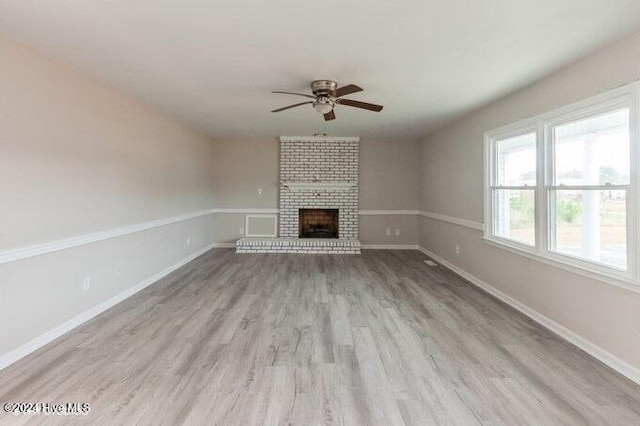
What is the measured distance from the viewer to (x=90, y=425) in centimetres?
169

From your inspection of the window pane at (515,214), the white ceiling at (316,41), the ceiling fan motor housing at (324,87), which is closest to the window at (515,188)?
the window pane at (515,214)

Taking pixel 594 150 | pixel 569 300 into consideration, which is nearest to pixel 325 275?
pixel 569 300

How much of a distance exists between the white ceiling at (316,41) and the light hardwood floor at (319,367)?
2.39m

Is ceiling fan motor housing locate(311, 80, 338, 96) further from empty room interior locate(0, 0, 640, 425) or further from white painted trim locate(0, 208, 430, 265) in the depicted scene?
white painted trim locate(0, 208, 430, 265)

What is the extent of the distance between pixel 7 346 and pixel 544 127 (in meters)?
4.93

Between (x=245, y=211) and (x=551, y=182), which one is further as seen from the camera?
(x=245, y=211)

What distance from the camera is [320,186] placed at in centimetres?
688

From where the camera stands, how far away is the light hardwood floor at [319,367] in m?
1.80

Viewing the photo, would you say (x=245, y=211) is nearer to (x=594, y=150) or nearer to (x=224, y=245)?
(x=224, y=245)

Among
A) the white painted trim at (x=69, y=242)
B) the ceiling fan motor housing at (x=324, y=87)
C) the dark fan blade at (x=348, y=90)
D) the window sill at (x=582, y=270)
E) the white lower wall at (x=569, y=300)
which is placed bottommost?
the white lower wall at (x=569, y=300)

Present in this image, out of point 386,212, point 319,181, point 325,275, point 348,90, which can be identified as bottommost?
point 325,275

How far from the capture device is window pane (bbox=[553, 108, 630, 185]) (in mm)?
2336

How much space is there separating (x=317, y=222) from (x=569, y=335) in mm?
5032

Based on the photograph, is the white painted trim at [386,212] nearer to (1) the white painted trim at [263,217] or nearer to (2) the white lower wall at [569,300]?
(1) the white painted trim at [263,217]
